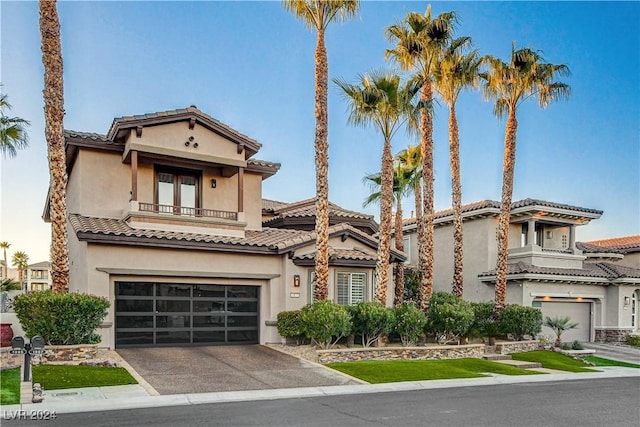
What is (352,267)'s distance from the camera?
21.4 m

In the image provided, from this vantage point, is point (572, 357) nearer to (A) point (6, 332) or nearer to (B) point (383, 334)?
(B) point (383, 334)

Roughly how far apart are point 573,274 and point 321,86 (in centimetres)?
1713

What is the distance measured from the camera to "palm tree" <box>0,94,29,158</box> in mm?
19984

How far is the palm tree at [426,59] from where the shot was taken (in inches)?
888

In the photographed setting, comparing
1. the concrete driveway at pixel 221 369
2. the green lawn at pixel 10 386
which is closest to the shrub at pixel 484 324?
the concrete driveway at pixel 221 369

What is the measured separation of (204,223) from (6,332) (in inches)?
290

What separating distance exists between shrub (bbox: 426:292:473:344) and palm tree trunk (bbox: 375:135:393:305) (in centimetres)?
261

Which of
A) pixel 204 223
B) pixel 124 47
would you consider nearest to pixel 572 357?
pixel 204 223

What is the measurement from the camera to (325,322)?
17469mm

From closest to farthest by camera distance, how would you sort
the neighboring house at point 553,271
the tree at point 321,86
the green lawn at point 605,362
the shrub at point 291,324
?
the shrub at point 291,324 < the tree at point 321,86 < the green lawn at point 605,362 < the neighboring house at point 553,271

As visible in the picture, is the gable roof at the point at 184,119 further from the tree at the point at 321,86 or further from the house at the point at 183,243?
the tree at the point at 321,86

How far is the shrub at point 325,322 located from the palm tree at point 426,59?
567cm

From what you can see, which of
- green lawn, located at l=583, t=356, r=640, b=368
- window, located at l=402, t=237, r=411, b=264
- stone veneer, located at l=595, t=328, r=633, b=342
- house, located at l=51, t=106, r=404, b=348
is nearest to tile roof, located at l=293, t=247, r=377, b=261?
house, located at l=51, t=106, r=404, b=348

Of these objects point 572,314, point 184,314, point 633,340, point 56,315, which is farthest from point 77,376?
point 633,340
